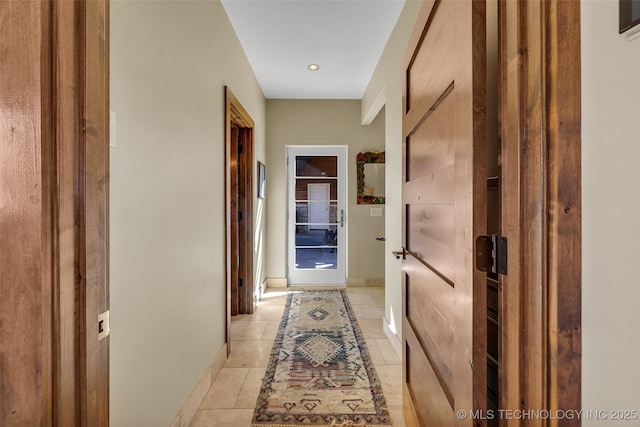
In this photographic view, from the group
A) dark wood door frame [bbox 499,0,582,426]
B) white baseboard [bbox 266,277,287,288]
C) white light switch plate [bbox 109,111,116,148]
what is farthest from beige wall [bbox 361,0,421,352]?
white baseboard [bbox 266,277,287,288]

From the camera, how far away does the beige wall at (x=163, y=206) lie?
1131mm

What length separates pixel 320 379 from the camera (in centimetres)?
214

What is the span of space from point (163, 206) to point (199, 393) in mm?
1176

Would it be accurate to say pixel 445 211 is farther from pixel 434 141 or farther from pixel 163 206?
pixel 163 206

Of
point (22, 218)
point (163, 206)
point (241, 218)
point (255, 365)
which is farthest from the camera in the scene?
point (241, 218)

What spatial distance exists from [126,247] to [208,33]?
62.2 inches

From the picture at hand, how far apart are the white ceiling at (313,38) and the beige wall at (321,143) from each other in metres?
0.51

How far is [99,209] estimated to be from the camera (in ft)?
2.24

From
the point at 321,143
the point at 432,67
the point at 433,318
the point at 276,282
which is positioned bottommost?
the point at 276,282

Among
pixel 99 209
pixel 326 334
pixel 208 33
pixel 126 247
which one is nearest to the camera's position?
pixel 99 209

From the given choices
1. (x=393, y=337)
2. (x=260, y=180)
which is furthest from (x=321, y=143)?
(x=393, y=337)

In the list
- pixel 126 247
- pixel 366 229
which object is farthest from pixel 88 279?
pixel 366 229
